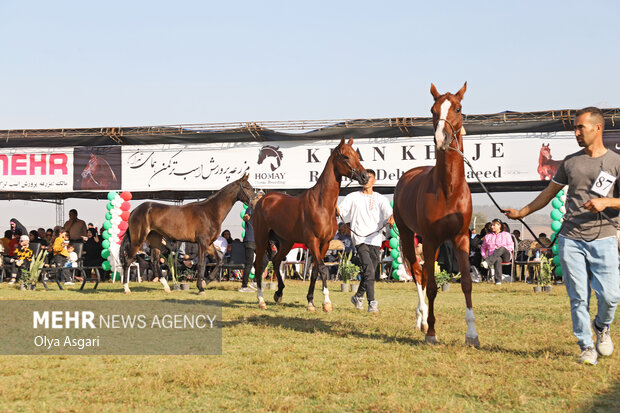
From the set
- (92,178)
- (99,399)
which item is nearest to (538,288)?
(99,399)

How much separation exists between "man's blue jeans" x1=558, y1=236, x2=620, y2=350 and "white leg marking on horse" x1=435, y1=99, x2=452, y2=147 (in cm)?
145

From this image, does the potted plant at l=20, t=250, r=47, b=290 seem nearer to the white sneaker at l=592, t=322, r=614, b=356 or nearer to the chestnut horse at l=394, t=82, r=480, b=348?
the chestnut horse at l=394, t=82, r=480, b=348

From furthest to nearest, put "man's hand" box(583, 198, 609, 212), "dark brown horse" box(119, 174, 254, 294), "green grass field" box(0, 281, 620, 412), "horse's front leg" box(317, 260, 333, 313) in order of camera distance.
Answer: "dark brown horse" box(119, 174, 254, 294) < "horse's front leg" box(317, 260, 333, 313) < "man's hand" box(583, 198, 609, 212) < "green grass field" box(0, 281, 620, 412)

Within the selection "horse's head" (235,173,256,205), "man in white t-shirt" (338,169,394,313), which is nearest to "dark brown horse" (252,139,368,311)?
"man in white t-shirt" (338,169,394,313)

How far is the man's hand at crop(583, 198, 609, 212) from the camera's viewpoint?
5.42 meters

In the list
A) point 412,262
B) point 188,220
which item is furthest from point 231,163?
point 412,262

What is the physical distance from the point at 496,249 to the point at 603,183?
1342cm

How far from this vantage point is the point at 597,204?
214 inches

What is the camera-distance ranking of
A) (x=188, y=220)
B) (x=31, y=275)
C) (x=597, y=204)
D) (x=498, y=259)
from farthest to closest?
(x=498, y=259) → (x=31, y=275) → (x=188, y=220) → (x=597, y=204)

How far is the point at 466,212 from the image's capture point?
6.97 meters

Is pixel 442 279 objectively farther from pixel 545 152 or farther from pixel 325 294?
pixel 545 152

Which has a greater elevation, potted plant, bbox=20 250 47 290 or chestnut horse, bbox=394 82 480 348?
chestnut horse, bbox=394 82 480 348

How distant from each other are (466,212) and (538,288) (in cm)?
920

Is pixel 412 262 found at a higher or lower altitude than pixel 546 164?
lower
